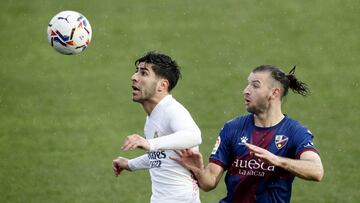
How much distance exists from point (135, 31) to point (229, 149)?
9.46 metres

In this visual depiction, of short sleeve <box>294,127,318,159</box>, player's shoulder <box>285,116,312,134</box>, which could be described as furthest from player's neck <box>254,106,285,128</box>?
short sleeve <box>294,127,318,159</box>

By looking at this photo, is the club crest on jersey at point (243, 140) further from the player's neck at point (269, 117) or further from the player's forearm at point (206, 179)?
the player's forearm at point (206, 179)

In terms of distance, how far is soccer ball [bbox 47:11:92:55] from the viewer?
11.3 metres

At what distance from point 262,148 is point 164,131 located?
1.14 m

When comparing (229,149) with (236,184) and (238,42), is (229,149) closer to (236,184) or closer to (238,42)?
(236,184)

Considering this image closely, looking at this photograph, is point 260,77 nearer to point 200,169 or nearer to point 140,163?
point 200,169

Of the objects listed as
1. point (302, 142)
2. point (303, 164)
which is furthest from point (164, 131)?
point (303, 164)

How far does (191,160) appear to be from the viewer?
8.71 metres

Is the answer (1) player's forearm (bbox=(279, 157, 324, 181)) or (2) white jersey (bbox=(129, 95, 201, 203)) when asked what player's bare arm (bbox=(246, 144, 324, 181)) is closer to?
(1) player's forearm (bbox=(279, 157, 324, 181))

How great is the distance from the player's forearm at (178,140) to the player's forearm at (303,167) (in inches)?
36.7

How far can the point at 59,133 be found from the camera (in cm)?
1584

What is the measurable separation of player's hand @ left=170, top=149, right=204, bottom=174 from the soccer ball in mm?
3266

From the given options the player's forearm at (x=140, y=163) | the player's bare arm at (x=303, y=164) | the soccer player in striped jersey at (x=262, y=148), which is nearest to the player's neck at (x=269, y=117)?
the soccer player in striped jersey at (x=262, y=148)

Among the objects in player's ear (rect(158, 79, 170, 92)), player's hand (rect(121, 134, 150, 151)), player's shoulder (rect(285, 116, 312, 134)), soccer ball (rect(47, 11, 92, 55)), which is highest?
soccer ball (rect(47, 11, 92, 55))
